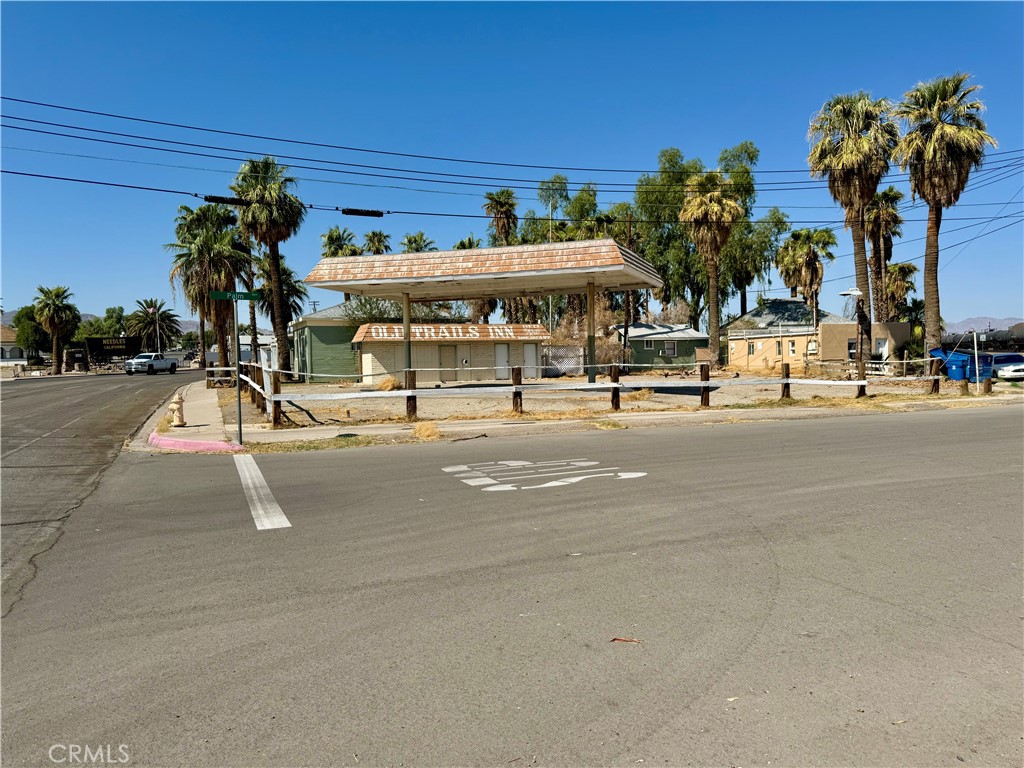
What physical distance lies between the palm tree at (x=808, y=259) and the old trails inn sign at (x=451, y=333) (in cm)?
2570

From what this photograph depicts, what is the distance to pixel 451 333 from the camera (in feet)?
121

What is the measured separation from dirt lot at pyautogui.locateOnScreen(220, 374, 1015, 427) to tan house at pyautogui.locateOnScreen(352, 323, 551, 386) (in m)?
8.71

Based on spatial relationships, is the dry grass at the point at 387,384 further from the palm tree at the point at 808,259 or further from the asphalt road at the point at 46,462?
the palm tree at the point at 808,259

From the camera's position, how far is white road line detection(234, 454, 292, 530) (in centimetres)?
707

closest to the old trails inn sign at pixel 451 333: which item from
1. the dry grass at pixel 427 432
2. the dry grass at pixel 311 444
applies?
the dry grass at pixel 427 432

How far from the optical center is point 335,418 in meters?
18.6

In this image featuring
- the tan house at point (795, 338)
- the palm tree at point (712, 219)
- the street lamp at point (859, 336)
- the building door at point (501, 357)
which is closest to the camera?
the street lamp at point (859, 336)

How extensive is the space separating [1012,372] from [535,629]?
3348 cm

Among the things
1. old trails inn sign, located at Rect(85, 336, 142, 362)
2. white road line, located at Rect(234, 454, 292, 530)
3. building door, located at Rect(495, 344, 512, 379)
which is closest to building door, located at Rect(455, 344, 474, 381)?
building door, located at Rect(495, 344, 512, 379)

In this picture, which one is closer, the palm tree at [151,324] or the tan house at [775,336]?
the tan house at [775,336]

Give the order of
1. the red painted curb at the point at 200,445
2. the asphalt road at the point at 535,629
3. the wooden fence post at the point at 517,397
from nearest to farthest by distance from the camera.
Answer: the asphalt road at the point at 535,629 < the red painted curb at the point at 200,445 < the wooden fence post at the point at 517,397

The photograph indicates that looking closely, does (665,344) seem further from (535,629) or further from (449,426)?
(535,629)

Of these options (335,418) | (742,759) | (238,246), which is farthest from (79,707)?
(238,246)

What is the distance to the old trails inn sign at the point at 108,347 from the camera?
92.1 metres
